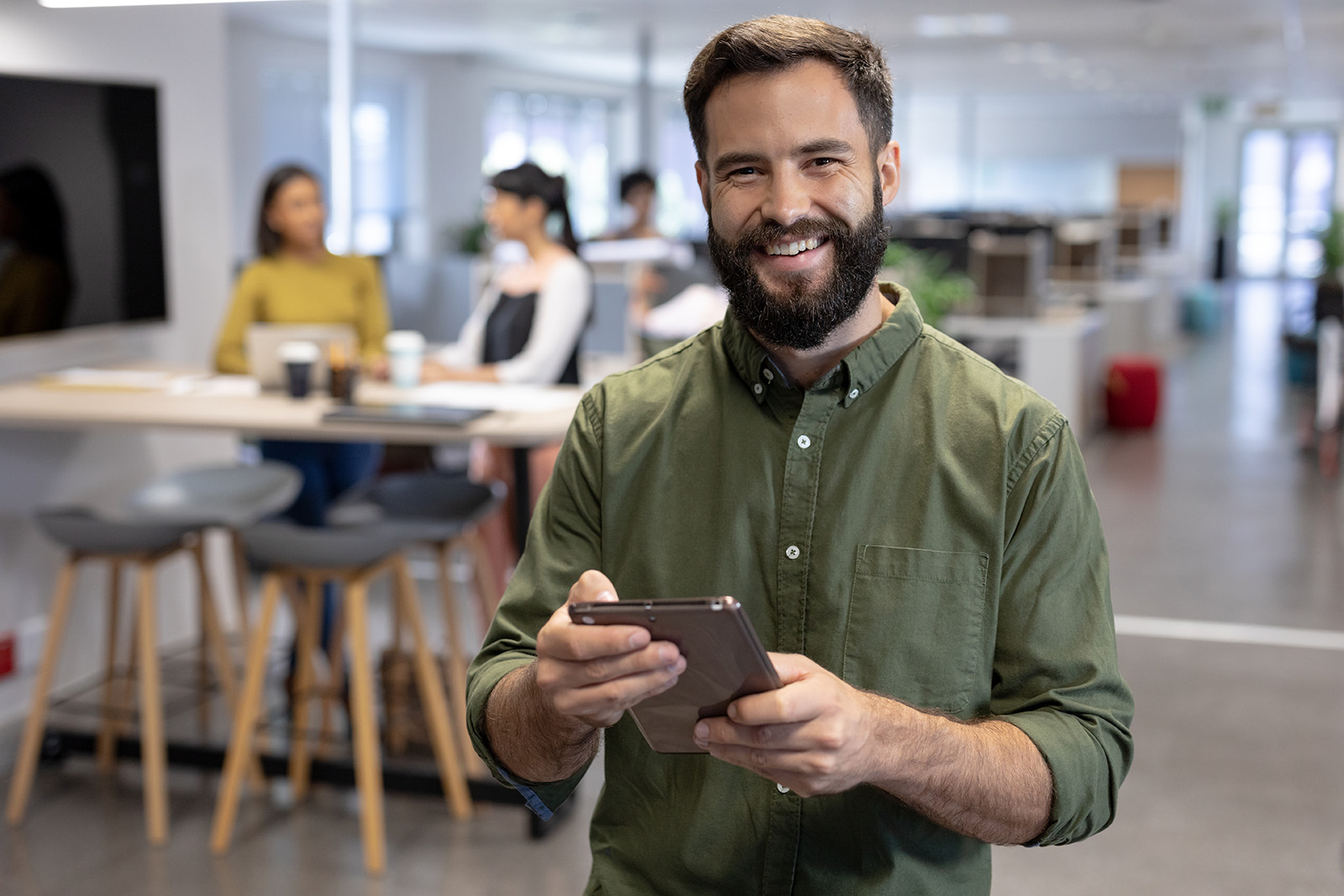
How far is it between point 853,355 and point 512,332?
278cm

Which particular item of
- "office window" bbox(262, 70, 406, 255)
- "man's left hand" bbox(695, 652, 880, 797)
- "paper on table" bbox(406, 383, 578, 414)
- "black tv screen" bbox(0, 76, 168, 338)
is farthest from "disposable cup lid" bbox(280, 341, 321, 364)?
"office window" bbox(262, 70, 406, 255)

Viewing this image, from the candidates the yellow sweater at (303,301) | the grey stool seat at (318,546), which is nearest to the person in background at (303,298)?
the yellow sweater at (303,301)

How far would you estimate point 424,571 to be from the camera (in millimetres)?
5770

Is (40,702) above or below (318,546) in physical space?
below

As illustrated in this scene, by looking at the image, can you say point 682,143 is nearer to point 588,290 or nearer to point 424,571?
point 424,571

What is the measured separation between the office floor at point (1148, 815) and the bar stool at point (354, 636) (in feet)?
0.33

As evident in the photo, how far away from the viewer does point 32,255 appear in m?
3.75

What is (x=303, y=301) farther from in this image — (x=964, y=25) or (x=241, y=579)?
(x=964, y=25)

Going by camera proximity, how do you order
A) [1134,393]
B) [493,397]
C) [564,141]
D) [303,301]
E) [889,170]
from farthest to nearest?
[564,141], [1134,393], [303,301], [493,397], [889,170]

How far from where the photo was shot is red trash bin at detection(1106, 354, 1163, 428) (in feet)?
30.9

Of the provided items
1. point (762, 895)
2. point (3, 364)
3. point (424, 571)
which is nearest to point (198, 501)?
point (3, 364)

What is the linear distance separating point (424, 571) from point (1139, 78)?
13554mm

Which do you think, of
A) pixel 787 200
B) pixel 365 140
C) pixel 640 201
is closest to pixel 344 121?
pixel 640 201

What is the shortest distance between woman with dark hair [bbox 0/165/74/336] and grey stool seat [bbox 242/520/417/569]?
1.11 metres
